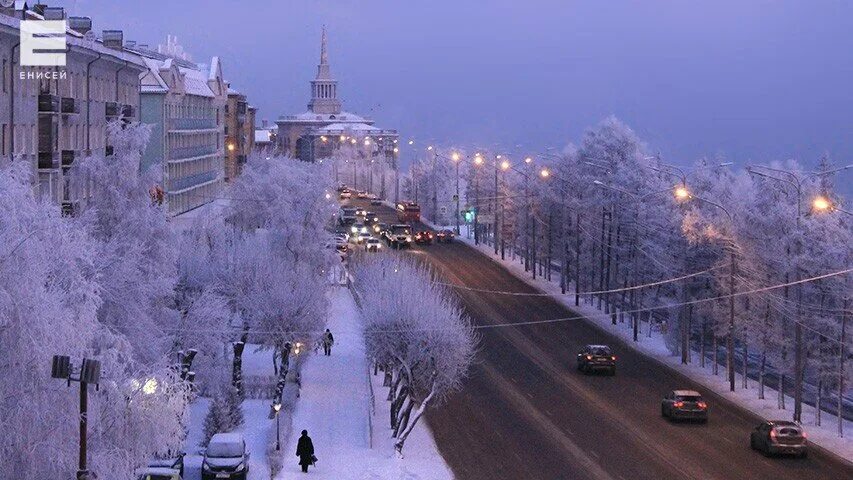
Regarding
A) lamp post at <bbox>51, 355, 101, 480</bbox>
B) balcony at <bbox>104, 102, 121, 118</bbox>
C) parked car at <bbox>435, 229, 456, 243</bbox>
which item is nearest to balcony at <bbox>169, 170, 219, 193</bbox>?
parked car at <bbox>435, 229, 456, 243</bbox>

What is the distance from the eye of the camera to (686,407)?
3975cm

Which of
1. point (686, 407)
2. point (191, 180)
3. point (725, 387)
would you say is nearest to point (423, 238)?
point (191, 180)

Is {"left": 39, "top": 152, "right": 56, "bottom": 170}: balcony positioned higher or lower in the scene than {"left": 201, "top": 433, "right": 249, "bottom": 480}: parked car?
higher

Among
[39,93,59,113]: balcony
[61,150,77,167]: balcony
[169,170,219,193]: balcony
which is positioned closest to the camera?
[39,93,59,113]: balcony

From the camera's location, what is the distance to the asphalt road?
33406 millimetres

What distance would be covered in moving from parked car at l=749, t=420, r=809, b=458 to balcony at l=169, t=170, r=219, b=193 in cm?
4264

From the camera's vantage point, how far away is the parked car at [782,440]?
114ft

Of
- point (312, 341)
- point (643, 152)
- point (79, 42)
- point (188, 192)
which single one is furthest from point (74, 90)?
point (643, 152)

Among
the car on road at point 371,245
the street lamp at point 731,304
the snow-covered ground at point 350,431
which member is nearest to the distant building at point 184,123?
the car on road at point 371,245

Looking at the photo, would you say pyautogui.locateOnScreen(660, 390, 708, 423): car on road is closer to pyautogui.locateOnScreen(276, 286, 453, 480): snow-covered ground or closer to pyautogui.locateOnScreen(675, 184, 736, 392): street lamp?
pyautogui.locateOnScreen(675, 184, 736, 392): street lamp

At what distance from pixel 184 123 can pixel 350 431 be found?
4720 cm

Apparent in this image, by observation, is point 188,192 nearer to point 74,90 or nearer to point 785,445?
point 74,90

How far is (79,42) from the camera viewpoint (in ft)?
135

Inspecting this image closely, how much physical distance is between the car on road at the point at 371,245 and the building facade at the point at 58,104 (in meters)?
33.9
